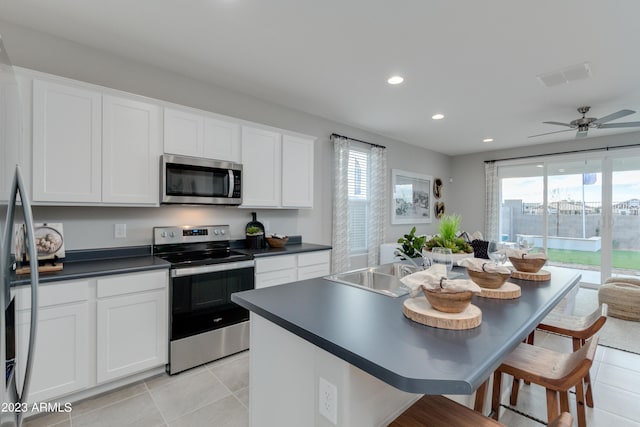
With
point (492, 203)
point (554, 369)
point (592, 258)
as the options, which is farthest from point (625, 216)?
point (554, 369)

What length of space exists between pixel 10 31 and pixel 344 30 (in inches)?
97.1

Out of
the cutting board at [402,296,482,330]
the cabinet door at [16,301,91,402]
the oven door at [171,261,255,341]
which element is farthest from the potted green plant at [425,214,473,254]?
the cabinet door at [16,301,91,402]

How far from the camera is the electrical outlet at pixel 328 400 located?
3.35ft

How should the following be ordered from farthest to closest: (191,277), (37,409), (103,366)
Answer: (191,277), (103,366), (37,409)

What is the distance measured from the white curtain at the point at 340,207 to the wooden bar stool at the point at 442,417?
10.4 ft

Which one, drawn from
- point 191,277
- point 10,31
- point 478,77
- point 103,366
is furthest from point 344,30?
point 103,366

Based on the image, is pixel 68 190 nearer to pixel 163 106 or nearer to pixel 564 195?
pixel 163 106

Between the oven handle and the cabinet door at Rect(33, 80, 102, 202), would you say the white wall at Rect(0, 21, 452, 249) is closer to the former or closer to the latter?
the cabinet door at Rect(33, 80, 102, 202)

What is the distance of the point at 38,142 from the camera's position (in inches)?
80.4

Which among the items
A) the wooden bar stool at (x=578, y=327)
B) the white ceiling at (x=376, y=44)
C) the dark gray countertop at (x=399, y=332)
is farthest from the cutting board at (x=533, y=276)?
the white ceiling at (x=376, y=44)

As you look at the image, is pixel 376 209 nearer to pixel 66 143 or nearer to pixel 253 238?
pixel 253 238

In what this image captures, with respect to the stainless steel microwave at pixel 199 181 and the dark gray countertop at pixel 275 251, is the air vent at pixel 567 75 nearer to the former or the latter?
the dark gray countertop at pixel 275 251

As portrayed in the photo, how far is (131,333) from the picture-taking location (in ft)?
7.33

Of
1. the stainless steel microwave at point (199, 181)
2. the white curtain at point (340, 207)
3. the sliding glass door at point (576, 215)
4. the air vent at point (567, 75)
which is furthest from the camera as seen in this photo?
the sliding glass door at point (576, 215)
